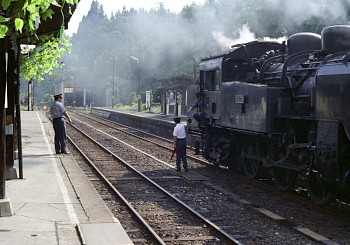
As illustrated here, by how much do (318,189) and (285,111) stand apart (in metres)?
1.84

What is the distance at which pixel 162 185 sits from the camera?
41.1 feet

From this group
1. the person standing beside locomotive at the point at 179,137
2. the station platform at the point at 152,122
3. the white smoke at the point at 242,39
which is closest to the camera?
the person standing beside locomotive at the point at 179,137

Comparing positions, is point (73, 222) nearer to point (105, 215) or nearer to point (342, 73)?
point (105, 215)

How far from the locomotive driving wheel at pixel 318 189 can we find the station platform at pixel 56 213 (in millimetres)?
3858

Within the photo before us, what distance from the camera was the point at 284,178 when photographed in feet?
39.1

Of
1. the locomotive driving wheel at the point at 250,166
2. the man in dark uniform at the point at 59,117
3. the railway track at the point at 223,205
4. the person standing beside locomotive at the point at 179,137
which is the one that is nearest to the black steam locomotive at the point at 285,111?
the locomotive driving wheel at the point at 250,166

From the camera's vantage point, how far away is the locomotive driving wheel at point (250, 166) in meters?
13.0

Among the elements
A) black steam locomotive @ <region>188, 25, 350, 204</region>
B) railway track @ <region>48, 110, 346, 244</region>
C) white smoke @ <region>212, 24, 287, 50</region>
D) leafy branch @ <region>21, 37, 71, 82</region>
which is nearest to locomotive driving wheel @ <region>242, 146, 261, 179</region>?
black steam locomotive @ <region>188, 25, 350, 204</region>

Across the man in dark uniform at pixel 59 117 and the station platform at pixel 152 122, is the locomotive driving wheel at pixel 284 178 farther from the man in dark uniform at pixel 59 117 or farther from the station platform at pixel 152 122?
the station platform at pixel 152 122

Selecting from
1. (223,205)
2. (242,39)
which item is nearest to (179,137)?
(223,205)

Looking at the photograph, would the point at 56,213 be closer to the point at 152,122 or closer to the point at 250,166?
the point at 250,166

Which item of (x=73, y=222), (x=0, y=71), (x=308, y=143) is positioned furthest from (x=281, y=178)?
(x=0, y=71)

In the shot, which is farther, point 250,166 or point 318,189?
point 250,166

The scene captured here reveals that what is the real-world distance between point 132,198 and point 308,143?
3.65 meters
